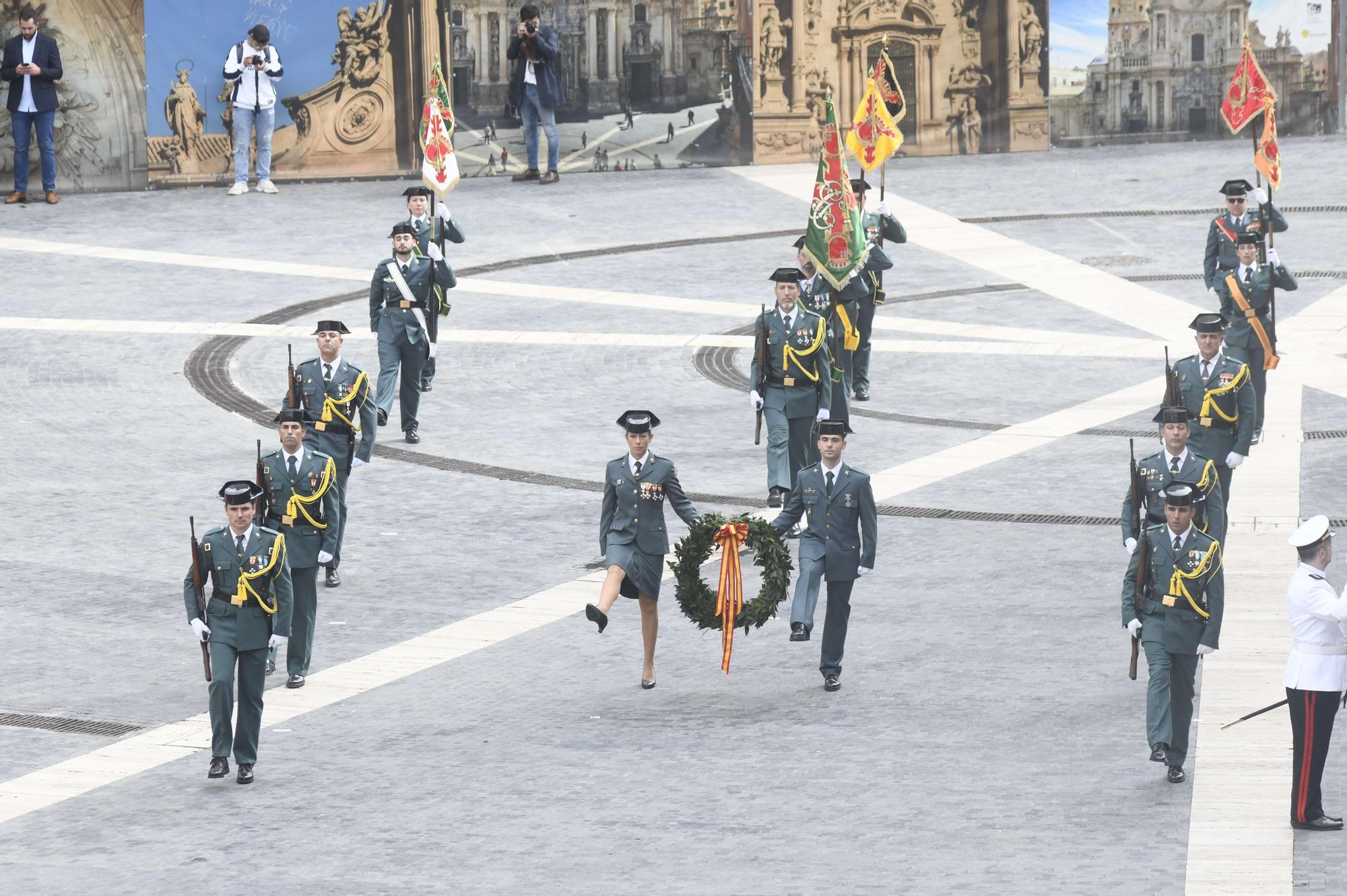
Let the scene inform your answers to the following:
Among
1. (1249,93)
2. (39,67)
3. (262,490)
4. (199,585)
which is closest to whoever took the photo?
(199,585)

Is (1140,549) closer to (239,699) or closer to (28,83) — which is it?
(239,699)

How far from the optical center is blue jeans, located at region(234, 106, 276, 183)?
97.0 feet

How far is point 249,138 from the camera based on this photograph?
29.8m

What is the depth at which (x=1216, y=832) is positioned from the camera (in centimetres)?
952

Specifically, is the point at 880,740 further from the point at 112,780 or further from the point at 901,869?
the point at 112,780

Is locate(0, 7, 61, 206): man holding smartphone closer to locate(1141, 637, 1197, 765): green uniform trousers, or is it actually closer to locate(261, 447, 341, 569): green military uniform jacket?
locate(261, 447, 341, 569): green military uniform jacket

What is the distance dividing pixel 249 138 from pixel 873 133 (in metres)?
11.0

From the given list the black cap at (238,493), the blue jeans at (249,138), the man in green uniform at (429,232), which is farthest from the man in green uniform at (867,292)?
the blue jeans at (249,138)

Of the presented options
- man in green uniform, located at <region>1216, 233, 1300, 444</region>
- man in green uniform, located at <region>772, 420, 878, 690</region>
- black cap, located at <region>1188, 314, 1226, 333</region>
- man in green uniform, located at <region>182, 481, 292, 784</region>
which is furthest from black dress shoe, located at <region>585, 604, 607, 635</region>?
man in green uniform, located at <region>1216, 233, 1300, 444</region>

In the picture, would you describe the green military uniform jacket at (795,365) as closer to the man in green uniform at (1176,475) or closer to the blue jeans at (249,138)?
the man in green uniform at (1176,475)

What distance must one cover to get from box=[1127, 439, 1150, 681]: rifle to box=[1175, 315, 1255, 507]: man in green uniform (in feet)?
8.47

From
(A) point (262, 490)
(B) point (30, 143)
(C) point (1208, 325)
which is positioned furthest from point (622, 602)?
(B) point (30, 143)

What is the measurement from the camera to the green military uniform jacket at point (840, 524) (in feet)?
39.8

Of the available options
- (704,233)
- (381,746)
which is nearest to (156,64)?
(704,233)
